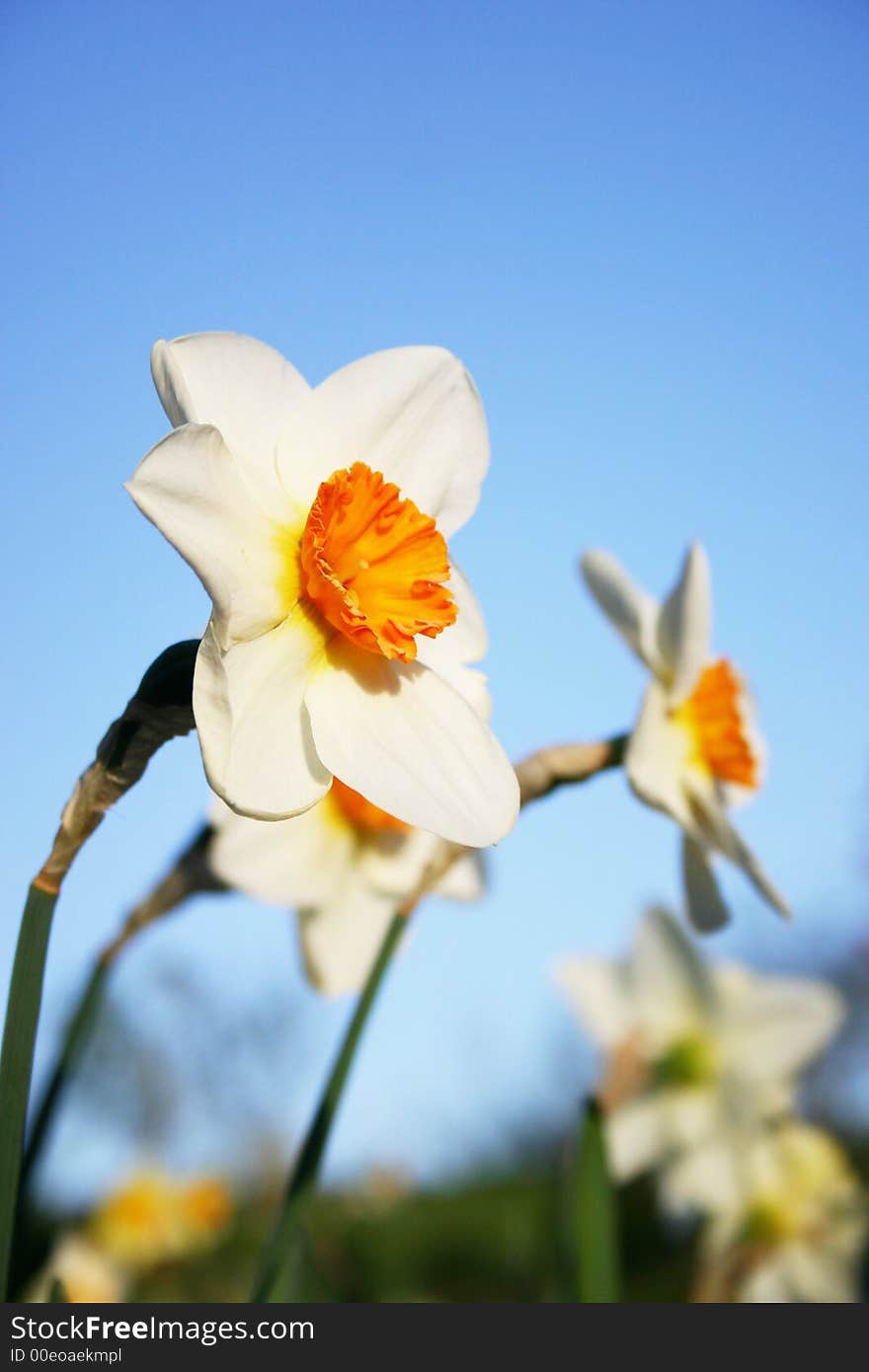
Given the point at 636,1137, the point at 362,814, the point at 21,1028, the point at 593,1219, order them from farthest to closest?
the point at 636,1137 < the point at 362,814 < the point at 593,1219 < the point at 21,1028

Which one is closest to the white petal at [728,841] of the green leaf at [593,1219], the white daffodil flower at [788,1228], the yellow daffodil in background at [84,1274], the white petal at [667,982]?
the green leaf at [593,1219]

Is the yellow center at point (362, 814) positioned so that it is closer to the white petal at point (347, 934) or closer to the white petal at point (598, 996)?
the white petal at point (347, 934)

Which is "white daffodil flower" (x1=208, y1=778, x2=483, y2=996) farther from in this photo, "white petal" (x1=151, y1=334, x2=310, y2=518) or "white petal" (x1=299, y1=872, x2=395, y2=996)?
"white petal" (x1=151, y1=334, x2=310, y2=518)

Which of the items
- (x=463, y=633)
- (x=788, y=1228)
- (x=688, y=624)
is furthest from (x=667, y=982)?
(x=463, y=633)

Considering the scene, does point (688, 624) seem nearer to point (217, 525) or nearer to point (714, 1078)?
point (217, 525)

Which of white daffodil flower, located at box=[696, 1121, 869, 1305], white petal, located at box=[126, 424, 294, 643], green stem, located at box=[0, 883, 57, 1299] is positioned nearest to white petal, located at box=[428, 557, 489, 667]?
white petal, located at box=[126, 424, 294, 643]

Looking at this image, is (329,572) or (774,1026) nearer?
(329,572)
